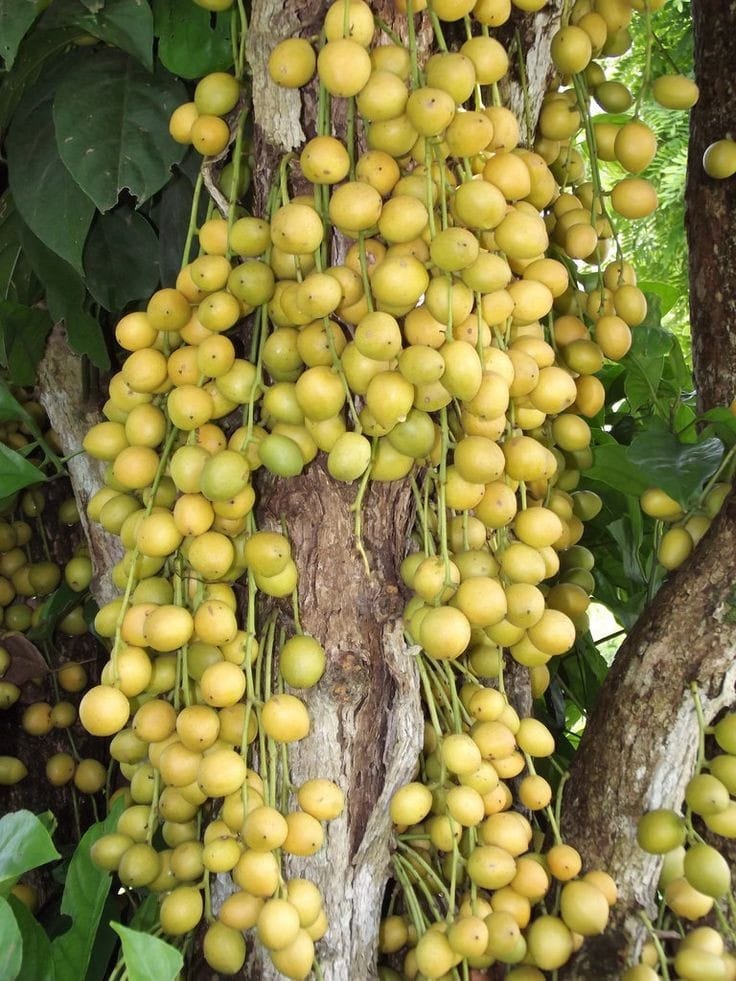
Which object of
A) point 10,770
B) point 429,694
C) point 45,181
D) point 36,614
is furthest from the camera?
point 36,614

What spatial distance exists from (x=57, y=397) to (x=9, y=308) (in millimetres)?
142

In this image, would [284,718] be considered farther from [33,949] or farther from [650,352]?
[650,352]

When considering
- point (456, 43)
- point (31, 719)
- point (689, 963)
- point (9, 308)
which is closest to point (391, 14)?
point (456, 43)

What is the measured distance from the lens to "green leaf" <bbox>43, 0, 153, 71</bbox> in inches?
37.5

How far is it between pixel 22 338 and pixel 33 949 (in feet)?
2.39

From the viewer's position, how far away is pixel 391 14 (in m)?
0.78

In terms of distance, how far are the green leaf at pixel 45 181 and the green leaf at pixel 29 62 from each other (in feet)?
0.03

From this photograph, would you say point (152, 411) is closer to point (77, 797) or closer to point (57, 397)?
point (57, 397)

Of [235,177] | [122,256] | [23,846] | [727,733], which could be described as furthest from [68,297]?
[727,733]

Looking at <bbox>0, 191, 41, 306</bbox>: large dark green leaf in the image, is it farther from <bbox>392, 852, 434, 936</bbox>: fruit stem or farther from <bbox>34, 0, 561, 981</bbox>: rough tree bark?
<bbox>392, 852, 434, 936</bbox>: fruit stem

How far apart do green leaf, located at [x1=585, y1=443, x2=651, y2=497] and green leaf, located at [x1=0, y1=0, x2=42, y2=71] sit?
2.29 ft

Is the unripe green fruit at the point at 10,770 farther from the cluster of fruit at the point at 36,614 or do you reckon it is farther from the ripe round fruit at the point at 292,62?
the ripe round fruit at the point at 292,62

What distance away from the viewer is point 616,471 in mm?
1041

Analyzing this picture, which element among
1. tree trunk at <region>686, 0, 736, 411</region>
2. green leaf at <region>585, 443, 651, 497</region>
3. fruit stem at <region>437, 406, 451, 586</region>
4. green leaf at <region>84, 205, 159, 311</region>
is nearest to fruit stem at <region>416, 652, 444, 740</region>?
fruit stem at <region>437, 406, 451, 586</region>
